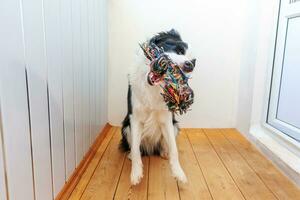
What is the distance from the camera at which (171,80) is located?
108 centimetres

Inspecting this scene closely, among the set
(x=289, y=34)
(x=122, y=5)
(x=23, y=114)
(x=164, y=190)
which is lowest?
(x=164, y=190)

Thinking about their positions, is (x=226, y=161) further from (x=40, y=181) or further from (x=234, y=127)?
(x=40, y=181)

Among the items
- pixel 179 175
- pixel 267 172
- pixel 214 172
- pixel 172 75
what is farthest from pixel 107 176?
pixel 267 172

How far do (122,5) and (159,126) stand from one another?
3.68ft

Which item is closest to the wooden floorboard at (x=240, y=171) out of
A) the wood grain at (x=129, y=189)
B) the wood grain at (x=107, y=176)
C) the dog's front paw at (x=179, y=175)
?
the dog's front paw at (x=179, y=175)

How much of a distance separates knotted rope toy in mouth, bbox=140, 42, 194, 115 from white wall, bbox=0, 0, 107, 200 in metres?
0.43

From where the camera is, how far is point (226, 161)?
1620 millimetres

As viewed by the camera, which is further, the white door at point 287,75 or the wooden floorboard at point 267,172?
the white door at point 287,75

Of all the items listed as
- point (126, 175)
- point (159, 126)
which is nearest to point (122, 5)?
point (159, 126)

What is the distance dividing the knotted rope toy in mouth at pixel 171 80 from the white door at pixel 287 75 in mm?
820

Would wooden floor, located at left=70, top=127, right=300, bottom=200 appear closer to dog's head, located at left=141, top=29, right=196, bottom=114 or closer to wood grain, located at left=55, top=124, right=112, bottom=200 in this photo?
wood grain, located at left=55, top=124, right=112, bottom=200

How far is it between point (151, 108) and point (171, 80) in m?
0.29

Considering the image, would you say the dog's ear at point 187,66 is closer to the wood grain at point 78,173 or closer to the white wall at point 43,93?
the white wall at point 43,93

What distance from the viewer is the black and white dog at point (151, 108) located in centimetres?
119
